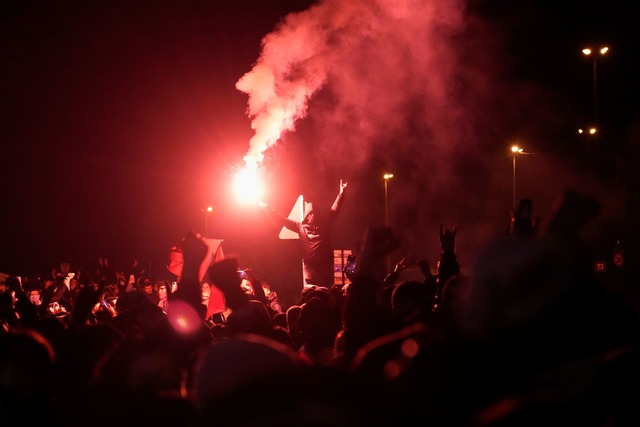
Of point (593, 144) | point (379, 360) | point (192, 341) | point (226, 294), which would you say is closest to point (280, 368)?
point (379, 360)

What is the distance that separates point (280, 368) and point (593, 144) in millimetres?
23910

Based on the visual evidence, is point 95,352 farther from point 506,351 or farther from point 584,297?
point 584,297

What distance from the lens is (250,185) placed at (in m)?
12.1

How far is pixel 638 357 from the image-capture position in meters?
2.56

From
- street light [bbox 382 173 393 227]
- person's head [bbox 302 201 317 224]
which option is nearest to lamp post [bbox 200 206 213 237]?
street light [bbox 382 173 393 227]

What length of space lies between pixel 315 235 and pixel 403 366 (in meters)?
9.22

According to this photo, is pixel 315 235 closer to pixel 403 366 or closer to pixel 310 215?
pixel 310 215

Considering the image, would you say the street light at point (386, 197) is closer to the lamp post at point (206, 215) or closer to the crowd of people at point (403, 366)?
the lamp post at point (206, 215)

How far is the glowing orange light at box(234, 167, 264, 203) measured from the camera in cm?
1202

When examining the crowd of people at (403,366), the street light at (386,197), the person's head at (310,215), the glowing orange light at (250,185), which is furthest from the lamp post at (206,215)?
the crowd of people at (403,366)

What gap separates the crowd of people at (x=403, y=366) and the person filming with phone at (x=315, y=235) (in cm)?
754

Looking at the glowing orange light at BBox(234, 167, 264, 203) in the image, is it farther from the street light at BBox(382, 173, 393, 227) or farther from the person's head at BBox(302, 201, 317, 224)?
the street light at BBox(382, 173, 393, 227)

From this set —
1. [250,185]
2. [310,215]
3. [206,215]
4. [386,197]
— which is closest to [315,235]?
[310,215]

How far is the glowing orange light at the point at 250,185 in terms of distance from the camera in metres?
12.0
